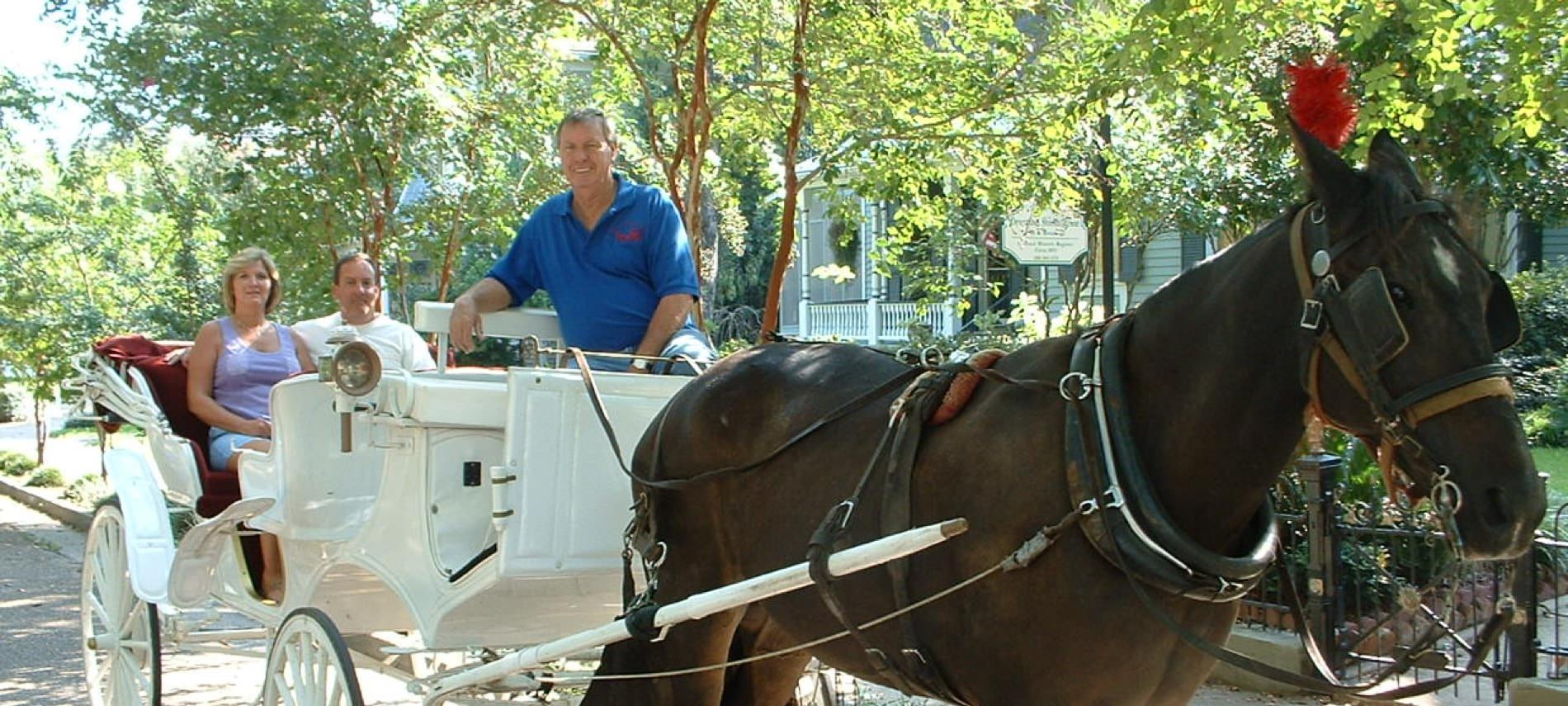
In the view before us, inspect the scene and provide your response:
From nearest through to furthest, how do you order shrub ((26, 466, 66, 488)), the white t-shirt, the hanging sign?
the white t-shirt, the hanging sign, shrub ((26, 466, 66, 488))

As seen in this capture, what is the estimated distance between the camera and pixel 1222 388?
8.95ft

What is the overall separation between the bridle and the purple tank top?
5.07 metres

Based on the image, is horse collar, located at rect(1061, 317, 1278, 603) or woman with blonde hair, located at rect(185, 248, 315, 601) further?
woman with blonde hair, located at rect(185, 248, 315, 601)

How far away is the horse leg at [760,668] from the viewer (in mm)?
4121

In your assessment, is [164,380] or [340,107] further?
[340,107]

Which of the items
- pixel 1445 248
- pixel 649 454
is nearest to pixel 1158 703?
pixel 1445 248

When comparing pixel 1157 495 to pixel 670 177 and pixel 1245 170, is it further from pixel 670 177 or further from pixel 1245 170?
pixel 1245 170

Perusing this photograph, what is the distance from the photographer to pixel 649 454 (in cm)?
399

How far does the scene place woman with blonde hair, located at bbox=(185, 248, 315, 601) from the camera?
246 inches

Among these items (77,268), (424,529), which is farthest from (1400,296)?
(77,268)

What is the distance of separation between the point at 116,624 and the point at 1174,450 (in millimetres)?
5281

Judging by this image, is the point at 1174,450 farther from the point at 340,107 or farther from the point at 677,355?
the point at 340,107

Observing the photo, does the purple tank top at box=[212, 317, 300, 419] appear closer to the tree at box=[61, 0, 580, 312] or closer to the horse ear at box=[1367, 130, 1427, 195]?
the tree at box=[61, 0, 580, 312]

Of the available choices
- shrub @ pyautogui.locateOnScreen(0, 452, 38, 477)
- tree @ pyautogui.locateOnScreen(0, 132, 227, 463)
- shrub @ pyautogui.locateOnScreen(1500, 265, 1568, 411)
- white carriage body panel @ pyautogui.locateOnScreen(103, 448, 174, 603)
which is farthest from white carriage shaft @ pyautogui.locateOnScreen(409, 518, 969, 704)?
shrub @ pyautogui.locateOnScreen(0, 452, 38, 477)
